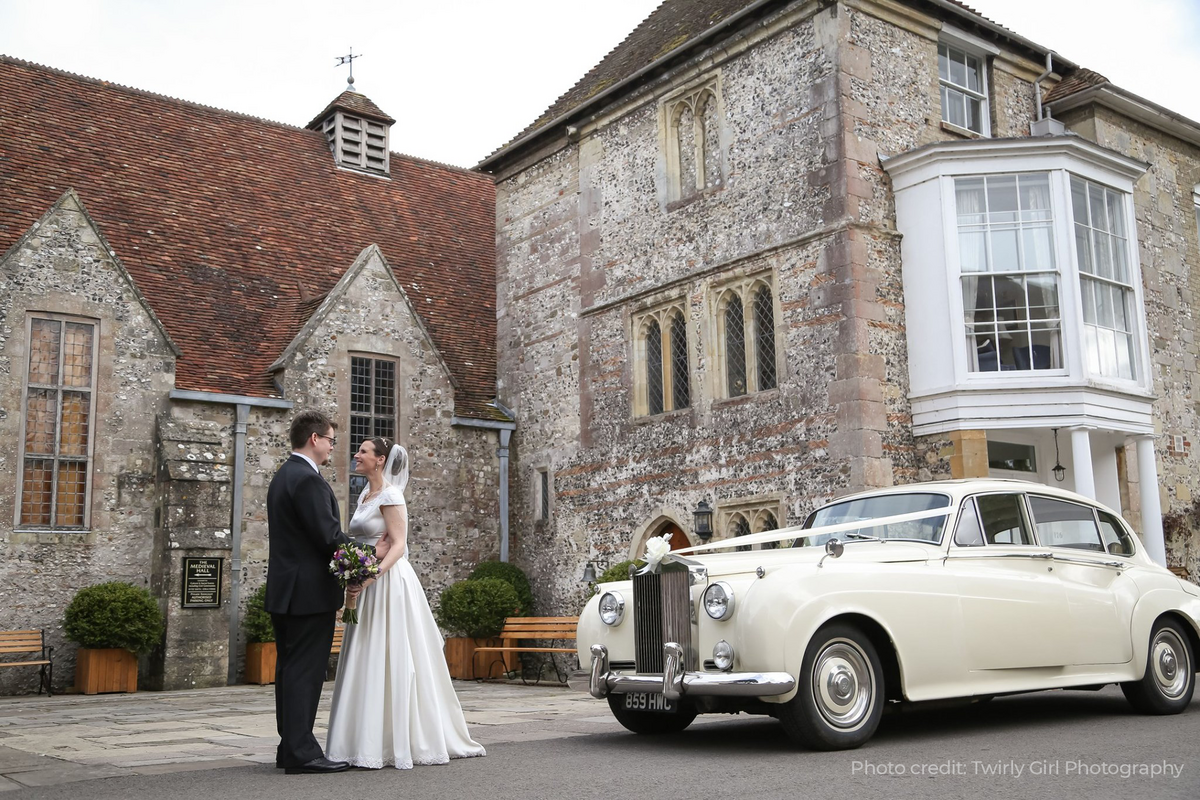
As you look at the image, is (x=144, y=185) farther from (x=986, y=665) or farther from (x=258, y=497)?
(x=986, y=665)

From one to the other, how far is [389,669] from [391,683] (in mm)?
88

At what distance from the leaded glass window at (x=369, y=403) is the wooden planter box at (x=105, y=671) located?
14.1ft

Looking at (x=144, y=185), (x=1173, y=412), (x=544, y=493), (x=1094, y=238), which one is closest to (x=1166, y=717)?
(x=1094, y=238)

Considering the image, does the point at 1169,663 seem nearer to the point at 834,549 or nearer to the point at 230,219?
the point at 834,549

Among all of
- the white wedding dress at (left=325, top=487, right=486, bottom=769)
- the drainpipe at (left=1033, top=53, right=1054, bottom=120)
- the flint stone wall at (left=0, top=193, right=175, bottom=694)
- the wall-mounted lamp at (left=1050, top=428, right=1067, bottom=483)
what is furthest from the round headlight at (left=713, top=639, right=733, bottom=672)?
the drainpipe at (left=1033, top=53, right=1054, bottom=120)

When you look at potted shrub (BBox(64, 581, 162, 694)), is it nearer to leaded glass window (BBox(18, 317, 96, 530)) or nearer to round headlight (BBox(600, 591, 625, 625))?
leaded glass window (BBox(18, 317, 96, 530))

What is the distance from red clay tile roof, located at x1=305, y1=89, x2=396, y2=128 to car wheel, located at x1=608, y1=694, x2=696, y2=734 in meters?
19.1

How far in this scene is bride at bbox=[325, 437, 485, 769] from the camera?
664cm

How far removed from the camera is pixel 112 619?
14828 millimetres

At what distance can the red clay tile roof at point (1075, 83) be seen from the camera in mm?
17094

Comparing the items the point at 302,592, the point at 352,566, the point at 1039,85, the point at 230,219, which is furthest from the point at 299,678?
the point at 230,219

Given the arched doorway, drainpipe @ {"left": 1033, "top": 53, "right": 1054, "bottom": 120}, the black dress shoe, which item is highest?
drainpipe @ {"left": 1033, "top": 53, "right": 1054, "bottom": 120}

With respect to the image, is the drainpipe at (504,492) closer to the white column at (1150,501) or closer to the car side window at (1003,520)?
the white column at (1150,501)

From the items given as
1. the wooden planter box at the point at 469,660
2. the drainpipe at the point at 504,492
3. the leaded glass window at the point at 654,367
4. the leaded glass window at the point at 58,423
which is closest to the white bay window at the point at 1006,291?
the leaded glass window at the point at 654,367
